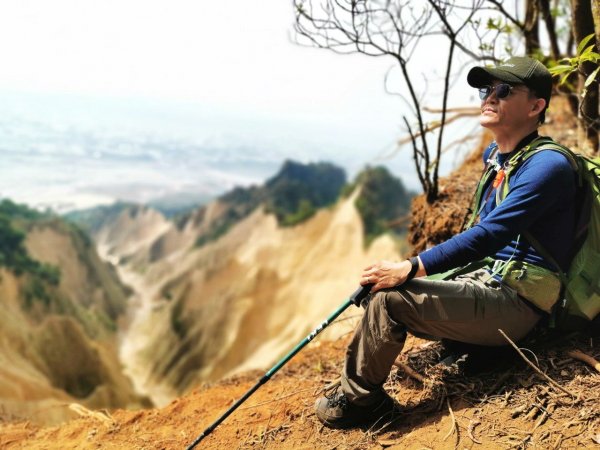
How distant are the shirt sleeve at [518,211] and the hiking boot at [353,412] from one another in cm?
93

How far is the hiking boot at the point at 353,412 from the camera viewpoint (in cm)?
309

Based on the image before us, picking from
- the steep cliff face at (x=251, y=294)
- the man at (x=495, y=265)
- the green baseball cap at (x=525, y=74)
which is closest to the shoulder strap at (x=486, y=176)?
the man at (x=495, y=265)

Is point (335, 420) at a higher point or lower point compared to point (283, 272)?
higher

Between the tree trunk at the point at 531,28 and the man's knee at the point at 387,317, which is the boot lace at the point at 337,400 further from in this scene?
the tree trunk at the point at 531,28

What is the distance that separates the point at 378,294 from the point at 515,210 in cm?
85

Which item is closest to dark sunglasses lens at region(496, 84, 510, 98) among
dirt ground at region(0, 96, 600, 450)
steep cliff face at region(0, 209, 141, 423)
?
dirt ground at region(0, 96, 600, 450)

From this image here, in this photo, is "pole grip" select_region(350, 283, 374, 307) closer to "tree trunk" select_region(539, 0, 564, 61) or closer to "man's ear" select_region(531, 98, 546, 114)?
"man's ear" select_region(531, 98, 546, 114)

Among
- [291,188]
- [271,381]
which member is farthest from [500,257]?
[291,188]

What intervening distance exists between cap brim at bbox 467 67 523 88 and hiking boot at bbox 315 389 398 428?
1.93 m

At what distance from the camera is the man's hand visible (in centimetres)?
279

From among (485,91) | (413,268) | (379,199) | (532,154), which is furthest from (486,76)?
(379,199)

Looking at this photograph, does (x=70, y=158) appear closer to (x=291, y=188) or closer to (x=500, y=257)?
(x=291, y=188)

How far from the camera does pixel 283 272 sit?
3891cm

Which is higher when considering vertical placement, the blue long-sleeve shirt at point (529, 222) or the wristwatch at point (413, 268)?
the blue long-sleeve shirt at point (529, 222)
